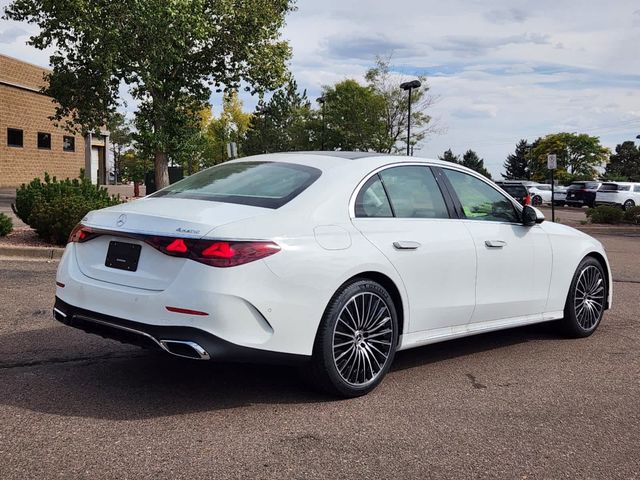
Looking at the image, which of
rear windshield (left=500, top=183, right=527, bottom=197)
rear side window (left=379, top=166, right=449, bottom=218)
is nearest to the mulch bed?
rear side window (left=379, top=166, right=449, bottom=218)

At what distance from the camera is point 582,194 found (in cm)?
4159

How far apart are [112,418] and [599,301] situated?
4.64m

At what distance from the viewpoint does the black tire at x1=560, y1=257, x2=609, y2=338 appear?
6234 mm

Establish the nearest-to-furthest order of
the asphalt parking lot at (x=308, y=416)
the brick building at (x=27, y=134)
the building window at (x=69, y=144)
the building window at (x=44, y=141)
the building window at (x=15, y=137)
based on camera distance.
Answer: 1. the asphalt parking lot at (x=308, y=416)
2. the brick building at (x=27, y=134)
3. the building window at (x=15, y=137)
4. the building window at (x=44, y=141)
5. the building window at (x=69, y=144)

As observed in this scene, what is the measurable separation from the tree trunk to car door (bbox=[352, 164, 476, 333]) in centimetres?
2372

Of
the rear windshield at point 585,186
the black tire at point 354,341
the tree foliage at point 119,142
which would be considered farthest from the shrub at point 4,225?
the tree foliage at point 119,142

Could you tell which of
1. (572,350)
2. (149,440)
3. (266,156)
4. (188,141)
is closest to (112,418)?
(149,440)

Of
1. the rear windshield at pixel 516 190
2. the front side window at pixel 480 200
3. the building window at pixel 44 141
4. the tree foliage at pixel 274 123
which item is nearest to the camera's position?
the front side window at pixel 480 200

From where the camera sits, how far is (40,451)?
3.39 m

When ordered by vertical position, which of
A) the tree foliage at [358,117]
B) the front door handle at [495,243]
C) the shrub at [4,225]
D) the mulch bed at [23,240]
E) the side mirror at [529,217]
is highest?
the tree foliage at [358,117]

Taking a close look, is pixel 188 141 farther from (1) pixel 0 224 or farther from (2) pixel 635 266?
(2) pixel 635 266

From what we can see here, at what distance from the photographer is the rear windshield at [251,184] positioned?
438 cm

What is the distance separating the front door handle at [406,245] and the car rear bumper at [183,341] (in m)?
1.00

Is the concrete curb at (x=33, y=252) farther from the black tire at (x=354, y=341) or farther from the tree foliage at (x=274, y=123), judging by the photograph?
the tree foliage at (x=274, y=123)
